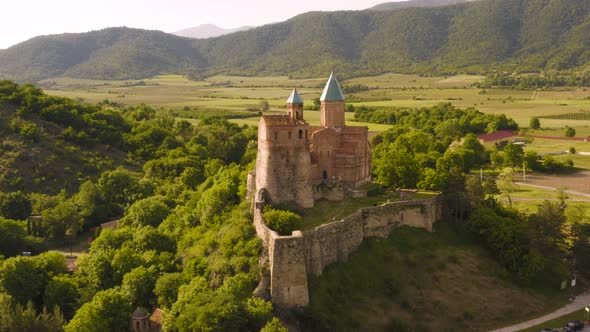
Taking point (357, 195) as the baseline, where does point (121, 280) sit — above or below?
below

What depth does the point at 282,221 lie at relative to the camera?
127ft

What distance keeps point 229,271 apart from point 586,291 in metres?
32.8

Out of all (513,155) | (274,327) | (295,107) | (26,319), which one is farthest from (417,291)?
(513,155)

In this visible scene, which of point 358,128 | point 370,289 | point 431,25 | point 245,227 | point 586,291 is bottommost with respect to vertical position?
point 586,291

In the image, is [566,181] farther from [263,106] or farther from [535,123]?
[263,106]

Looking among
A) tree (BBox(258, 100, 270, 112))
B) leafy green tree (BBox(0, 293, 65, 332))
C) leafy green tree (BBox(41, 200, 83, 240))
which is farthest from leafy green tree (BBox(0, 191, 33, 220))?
tree (BBox(258, 100, 270, 112))

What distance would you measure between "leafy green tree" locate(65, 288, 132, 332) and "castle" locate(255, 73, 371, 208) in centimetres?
1381

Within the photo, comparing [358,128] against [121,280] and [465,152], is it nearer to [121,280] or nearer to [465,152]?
[121,280]

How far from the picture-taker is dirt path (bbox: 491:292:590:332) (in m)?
40.2

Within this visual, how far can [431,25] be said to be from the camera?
195m

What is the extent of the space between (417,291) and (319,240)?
972 cm

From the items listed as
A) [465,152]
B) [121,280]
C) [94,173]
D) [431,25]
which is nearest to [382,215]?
[121,280]

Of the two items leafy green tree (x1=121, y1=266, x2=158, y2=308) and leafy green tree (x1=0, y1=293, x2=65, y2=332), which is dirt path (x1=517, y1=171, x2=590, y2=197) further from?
leafy green tree (x1=0, y1=293, x2=65, y2=332)

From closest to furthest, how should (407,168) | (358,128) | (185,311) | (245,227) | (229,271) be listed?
(185,311) < (229,271) < (245,227) < (358,128) < (407,168)
